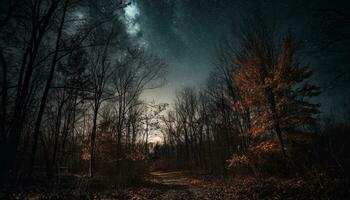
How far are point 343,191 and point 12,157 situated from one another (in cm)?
1369

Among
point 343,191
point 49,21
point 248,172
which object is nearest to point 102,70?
point 49,21

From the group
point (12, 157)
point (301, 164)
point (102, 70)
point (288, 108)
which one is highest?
point (102, 70)

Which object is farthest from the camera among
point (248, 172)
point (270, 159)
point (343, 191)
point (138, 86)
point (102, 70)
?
point (138, 86)

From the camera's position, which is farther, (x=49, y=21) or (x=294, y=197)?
(x=49, y=21)

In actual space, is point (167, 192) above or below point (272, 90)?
below

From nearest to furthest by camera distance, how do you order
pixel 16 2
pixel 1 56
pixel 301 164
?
pixel 16 2 → pixel 1 56 → pixel 301 164

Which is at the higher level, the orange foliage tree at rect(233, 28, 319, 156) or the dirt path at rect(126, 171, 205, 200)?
the orange foliage tree at rect(233, 28, 319, 156)

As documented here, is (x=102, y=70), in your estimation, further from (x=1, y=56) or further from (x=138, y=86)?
(x=1, y=56)

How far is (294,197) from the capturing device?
834 cm

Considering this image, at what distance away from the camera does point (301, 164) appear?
41.4 ft

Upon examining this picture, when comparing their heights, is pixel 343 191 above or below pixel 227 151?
below

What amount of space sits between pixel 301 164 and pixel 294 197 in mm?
5085

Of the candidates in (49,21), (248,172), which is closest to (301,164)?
(248,172)

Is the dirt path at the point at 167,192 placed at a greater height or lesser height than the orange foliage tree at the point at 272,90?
lesser
